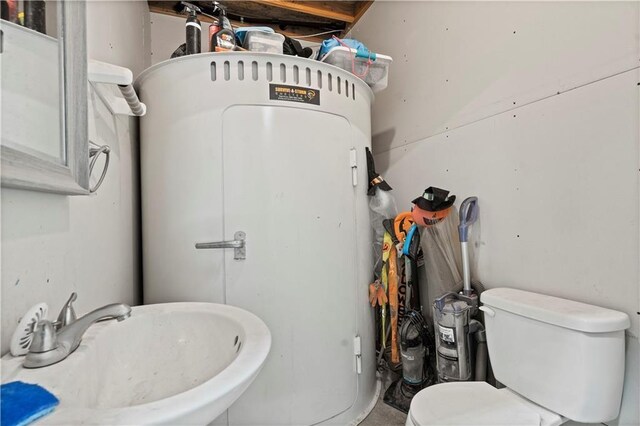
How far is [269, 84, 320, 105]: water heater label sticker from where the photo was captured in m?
1.35

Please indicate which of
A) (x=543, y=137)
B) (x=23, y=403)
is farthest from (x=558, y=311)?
(x=23, y=403)

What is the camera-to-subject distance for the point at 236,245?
1.29 meters

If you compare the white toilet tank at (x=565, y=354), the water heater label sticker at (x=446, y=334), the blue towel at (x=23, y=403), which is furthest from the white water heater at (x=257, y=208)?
the blue towel at (x=23, y=403)

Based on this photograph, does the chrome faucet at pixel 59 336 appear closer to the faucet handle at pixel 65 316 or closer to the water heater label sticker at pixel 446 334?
the faucet handle at pixel 65 316

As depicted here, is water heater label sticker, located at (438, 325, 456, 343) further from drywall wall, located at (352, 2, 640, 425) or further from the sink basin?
the sink basin

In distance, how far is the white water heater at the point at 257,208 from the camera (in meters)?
1.31

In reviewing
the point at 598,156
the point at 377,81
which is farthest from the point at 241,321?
the point at 377,81

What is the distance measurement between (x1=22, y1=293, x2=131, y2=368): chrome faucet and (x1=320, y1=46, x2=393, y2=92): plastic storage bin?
149 cm

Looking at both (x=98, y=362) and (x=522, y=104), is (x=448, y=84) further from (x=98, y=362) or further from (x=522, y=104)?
(x=98, y=362)

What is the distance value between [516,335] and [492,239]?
43 centimetres

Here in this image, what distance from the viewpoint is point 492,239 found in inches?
53.4

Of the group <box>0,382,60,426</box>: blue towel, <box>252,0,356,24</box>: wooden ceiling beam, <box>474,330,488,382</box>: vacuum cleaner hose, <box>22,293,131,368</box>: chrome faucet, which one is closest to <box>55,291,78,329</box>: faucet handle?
<box>22,293,131,368</box>: chrome faucet

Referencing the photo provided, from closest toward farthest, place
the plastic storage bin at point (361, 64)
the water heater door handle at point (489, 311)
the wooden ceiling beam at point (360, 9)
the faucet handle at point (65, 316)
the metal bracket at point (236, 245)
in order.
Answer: the faucet handle at point (65, 316) < the water heater door handle at point (489, 311) < the metal bracket at point (236, 245) < the plastic storage bin at point (361, 64) < the wooden ceiling beam at point (360, 9)

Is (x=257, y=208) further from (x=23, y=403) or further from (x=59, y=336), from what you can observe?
(x=23, y=403)
